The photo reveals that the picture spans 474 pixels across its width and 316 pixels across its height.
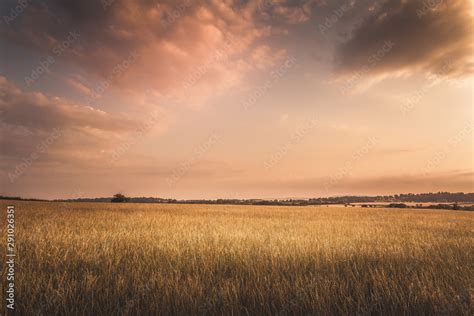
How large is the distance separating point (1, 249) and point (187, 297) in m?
5.38

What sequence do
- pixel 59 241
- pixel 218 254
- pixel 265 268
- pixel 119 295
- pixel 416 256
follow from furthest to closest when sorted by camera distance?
pixel 59 241
pixel 416 256
pixel 218 254
pixel 265 268
pixel 119 295

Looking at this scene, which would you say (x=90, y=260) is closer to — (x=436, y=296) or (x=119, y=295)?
(x=119, y=295)

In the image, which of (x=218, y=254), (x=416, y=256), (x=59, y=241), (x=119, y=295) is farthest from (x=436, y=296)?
(x=59, y=241)

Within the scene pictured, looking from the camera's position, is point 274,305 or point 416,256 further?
point 416,256

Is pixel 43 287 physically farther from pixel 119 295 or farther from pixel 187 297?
pixel 187 297

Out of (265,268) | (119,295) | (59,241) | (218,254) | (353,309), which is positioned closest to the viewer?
(353,309)

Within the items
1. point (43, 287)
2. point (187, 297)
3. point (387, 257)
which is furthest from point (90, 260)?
point (387, 257)

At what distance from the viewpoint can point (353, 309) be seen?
2867mm

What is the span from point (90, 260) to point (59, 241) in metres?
2.83

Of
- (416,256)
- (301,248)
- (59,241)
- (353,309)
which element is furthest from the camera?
(59,241)

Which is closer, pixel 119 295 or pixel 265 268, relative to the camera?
pixel 119 295

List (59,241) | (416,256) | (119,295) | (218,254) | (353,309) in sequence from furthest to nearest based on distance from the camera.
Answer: (59,241)
(416,256)
(218,254)
(119,295)
(353,309)

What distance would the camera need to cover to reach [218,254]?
205 inches

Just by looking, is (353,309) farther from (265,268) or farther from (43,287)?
(43,287)
